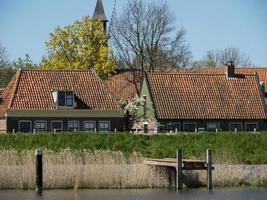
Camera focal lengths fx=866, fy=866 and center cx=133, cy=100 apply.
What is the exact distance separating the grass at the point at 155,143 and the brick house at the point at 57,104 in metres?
8.55

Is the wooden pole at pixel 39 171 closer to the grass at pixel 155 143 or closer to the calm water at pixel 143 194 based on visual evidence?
the calm water at pixel 143 194

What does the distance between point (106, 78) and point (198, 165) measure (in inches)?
1275

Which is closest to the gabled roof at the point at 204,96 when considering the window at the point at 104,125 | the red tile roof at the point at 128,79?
the window at the point at 104,125

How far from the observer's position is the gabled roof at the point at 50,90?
5412 centimetres

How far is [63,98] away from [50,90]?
3.97 ft

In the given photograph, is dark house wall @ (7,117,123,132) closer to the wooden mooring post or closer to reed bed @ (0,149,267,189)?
reed bed @ (0,149,267,189)

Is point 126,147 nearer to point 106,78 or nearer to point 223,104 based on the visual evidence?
point 223,104

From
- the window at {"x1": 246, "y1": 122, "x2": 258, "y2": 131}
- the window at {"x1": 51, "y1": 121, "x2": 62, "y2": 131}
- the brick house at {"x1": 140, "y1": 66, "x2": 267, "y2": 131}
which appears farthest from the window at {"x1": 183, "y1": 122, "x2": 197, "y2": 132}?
Result: the window at {"x1": 51, "y1": 121, "x2": 62, "y2": 131}

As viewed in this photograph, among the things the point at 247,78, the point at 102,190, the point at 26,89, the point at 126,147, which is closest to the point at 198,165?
the point at 102,190

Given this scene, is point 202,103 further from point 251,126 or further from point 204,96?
point 251,126

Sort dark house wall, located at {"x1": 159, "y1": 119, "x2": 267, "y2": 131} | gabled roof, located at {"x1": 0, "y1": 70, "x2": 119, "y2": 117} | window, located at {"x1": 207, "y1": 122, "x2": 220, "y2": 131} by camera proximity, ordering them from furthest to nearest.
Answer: window, located at {"x1": 207, "y1": 122, "x2": 220, "y2": 131}, dark house wall, located at {"x1": 159, "y1": 119, "x2": 267, "y2": 131}, gabled roof, located at {"x1": 0, "y1": 70, "x2": 119, "y2": 117}

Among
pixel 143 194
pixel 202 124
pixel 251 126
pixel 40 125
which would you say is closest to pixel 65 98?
pixel 40 125

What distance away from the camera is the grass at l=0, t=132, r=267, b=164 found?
44031 mm

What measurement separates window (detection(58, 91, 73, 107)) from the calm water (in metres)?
18.6
